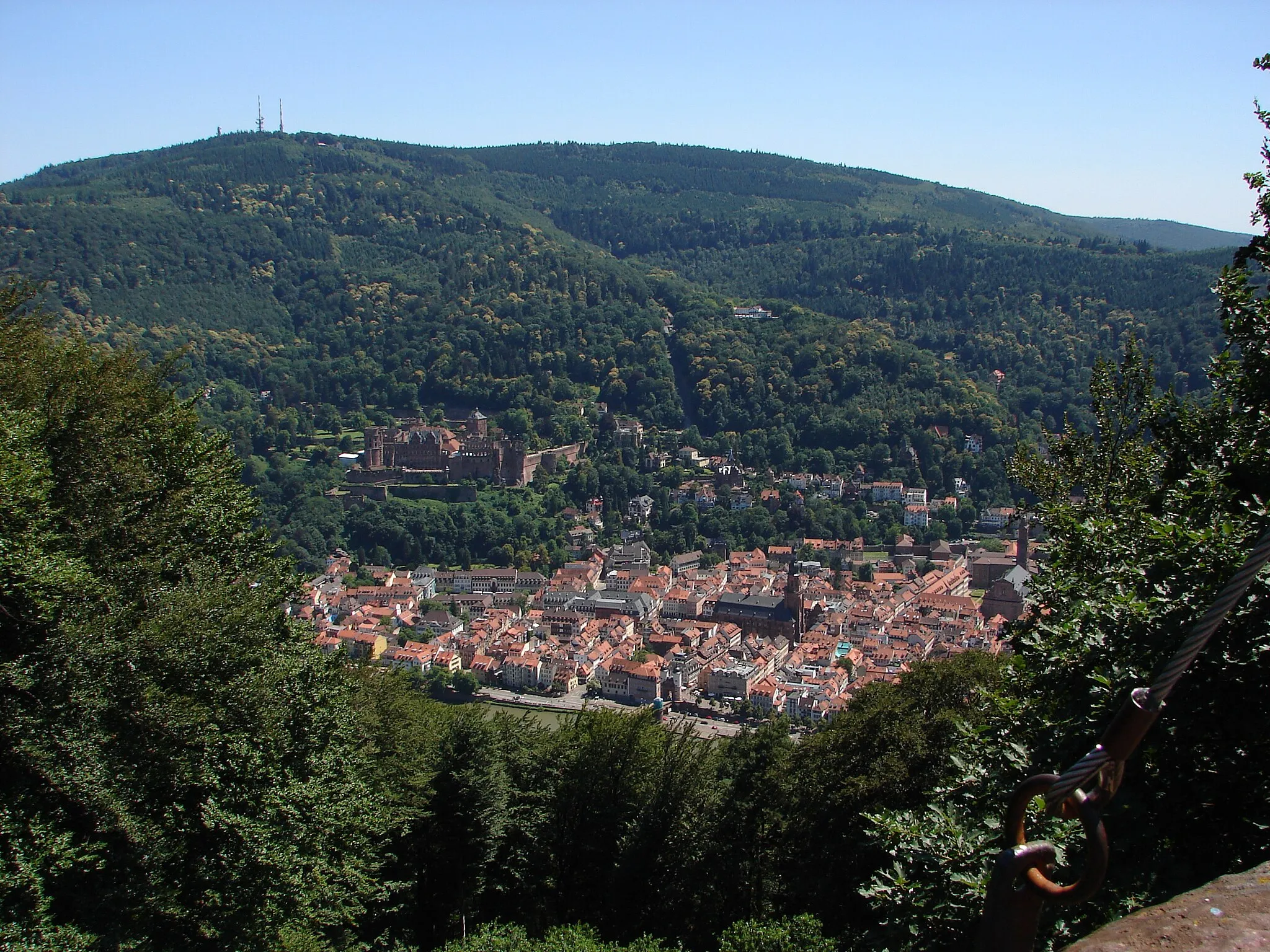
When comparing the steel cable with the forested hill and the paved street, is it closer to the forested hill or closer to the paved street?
the paved street

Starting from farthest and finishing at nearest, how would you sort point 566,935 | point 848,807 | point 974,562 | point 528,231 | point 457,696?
point 528,231 < point 974,562 < point 457,696 < point 848,807 < point 566,935

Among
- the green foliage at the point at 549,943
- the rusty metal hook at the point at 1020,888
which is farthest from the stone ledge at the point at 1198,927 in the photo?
the green foliage at the point at 549,943

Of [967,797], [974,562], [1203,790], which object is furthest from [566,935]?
[974,562]

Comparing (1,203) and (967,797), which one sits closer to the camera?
(967,797)

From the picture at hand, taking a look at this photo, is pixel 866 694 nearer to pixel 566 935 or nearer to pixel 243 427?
pixel 566 935

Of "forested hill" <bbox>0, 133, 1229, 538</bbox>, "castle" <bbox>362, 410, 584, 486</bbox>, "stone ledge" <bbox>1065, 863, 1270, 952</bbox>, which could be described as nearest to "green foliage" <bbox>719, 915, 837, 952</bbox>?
"stone ledge" <bbox>1065, 863, 1270, 952</bbox>
